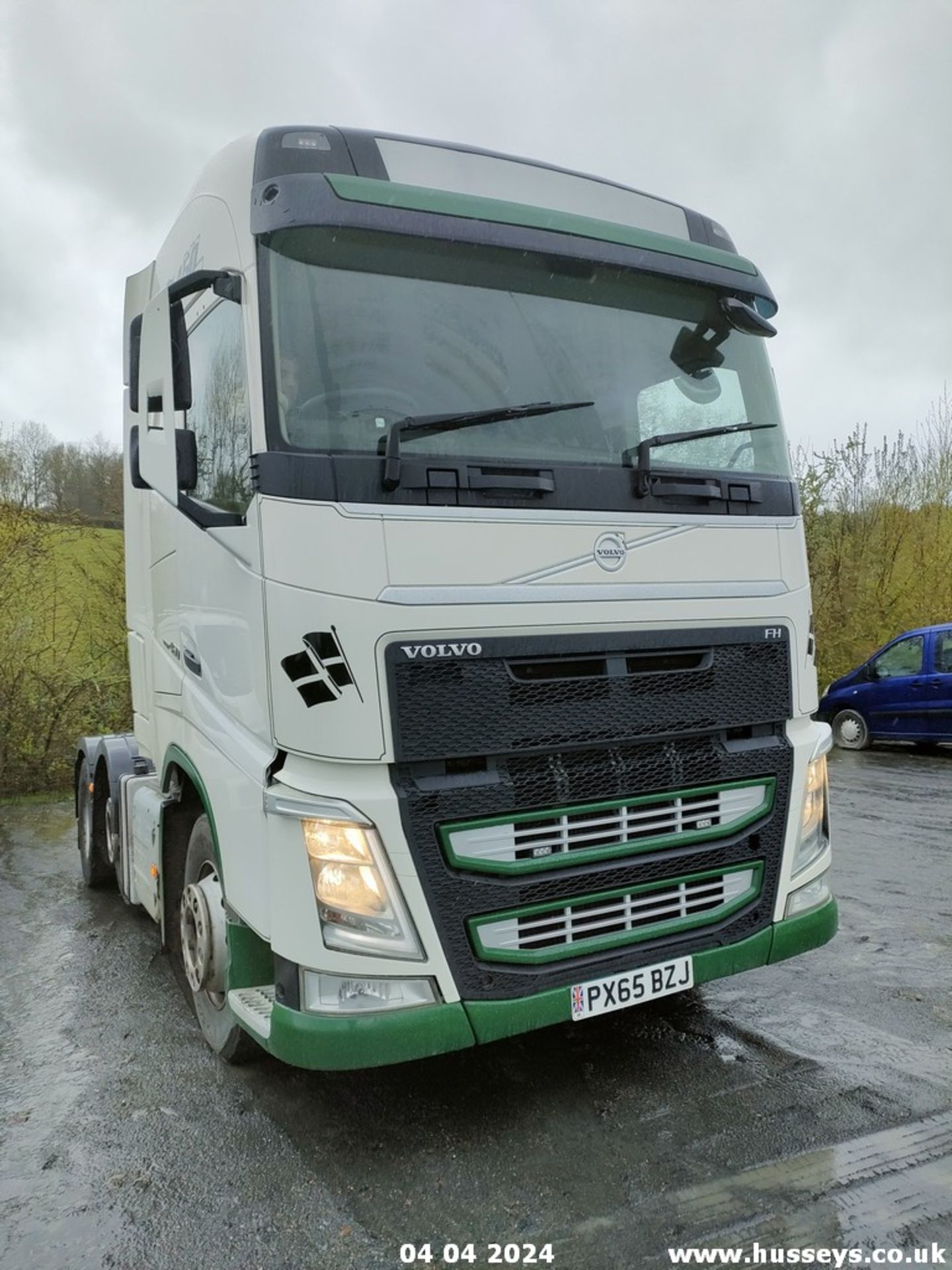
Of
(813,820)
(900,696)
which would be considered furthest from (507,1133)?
(900,696)

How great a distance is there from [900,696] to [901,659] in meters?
0.49

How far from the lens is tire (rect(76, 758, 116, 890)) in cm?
678

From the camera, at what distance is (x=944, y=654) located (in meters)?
12.9

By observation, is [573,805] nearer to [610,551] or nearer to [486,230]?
[610,551]

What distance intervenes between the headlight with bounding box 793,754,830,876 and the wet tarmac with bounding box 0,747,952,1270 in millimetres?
772

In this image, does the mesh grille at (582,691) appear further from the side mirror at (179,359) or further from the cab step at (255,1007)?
the side mirror at (179,359)

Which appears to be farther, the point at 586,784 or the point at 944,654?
the point at 944,654

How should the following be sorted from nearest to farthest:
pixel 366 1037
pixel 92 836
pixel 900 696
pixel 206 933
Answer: pixel 366 1037
pixel 206 933
pixel 92 836
pixel 900 696

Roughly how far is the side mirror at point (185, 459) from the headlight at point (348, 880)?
4.37ft

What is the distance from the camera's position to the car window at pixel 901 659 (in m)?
13.3

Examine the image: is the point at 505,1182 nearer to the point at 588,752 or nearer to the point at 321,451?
the point at 588,752

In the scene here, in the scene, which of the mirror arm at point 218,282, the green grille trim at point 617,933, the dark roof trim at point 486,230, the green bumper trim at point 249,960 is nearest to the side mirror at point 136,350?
the mirror arm at point 218,282

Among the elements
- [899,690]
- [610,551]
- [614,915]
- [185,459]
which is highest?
[185,459]

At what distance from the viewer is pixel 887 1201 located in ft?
9.59
